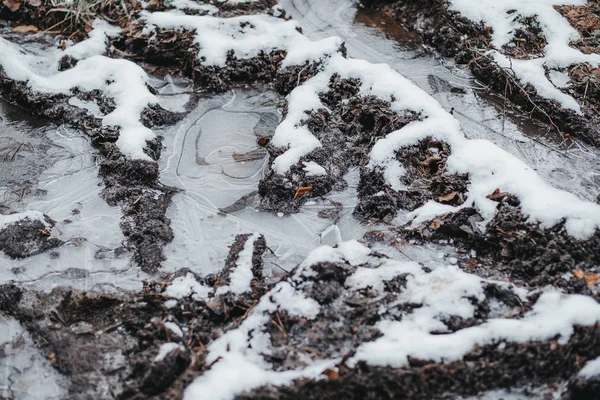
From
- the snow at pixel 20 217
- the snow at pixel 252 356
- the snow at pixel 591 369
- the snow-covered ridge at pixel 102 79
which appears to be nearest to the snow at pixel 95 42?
the snow-covered ridge at pixel 102 79

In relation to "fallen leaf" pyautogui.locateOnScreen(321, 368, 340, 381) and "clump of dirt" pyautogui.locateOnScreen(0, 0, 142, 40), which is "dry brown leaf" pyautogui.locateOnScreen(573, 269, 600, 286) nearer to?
"fallen leaf" pyautogui.locateOnScreen(321, 368, 340, 381)

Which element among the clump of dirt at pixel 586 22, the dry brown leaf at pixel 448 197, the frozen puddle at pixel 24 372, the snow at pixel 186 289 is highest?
the clump of dirt at pixel 586 22

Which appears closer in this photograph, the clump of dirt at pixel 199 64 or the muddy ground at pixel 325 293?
the muddy ground at pixel 325 293

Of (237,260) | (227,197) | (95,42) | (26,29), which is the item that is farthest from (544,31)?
(26,29)

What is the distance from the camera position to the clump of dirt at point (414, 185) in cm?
332

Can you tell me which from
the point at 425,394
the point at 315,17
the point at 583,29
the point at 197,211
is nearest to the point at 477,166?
the point at 425,394

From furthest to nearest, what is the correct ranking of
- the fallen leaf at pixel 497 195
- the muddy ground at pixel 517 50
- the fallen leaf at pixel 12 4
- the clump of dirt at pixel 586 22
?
the fallen leaf at pixel 12 4 < the clump of dirt at pixel 586 22 < the muddy ground at pixel 517 50 < the fallen leaf at pixel 497 195

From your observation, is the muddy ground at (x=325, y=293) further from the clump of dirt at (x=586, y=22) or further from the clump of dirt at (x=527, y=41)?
the clump of dirt at (x=586, y=22)

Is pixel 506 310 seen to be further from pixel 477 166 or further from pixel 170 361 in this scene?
pixel 170 361

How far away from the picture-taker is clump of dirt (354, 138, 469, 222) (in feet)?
10.9

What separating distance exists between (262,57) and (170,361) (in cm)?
282

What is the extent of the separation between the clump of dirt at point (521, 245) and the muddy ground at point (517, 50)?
1.14 metres

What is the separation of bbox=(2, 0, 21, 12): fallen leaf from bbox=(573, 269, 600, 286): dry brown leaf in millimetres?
5035

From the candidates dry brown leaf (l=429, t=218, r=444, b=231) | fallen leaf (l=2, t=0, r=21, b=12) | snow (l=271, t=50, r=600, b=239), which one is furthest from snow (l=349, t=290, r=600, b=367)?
fallen leaf (l=2, t=0, r=21, b=12)
